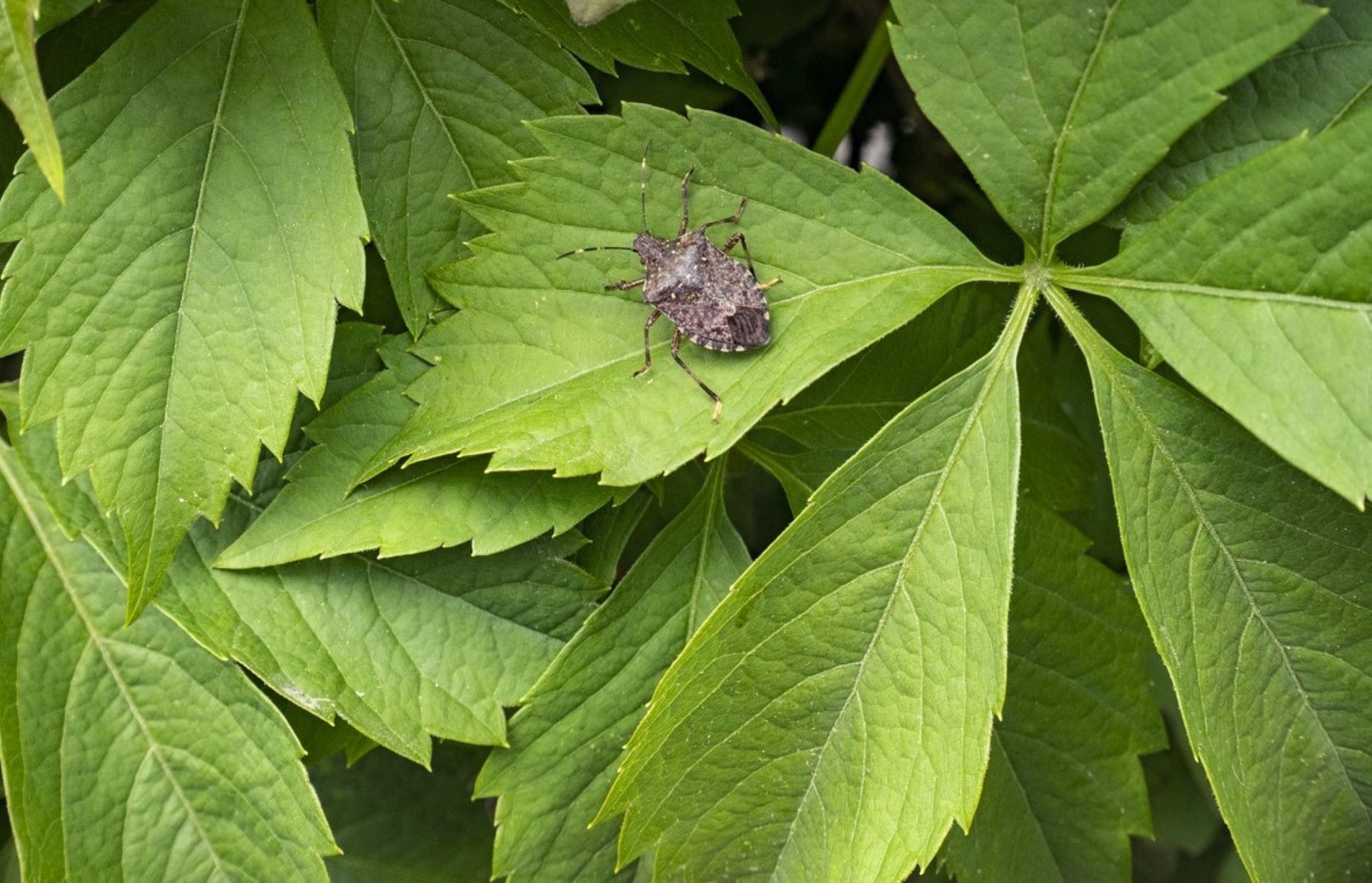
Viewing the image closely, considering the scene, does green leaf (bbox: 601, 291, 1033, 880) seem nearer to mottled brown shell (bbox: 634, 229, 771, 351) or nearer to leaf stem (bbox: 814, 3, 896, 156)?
mottled brown shell (bbox: 634, 229, 771, 351)

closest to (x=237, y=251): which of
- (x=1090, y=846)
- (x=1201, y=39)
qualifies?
(x=1201, y=39)

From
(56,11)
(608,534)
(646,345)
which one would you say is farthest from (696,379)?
(56,11)

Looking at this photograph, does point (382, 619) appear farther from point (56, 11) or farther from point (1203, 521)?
point (1203, 521)

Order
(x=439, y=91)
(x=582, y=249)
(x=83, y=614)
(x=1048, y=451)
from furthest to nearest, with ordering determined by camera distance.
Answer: (x=1048, y=451) → (x=83, y=614) → (x=439, y=91) → (x=582, y=249)

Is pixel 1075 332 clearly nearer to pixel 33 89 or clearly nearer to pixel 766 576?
pixel 766 576

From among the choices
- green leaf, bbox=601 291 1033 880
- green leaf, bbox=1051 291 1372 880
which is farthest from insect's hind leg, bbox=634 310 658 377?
green leaf, bbox=1051 291 1372 880

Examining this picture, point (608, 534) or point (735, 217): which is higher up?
point (735, 217)

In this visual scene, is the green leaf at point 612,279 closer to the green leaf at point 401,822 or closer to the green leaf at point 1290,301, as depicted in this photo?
the green leaf at point 1290,301
